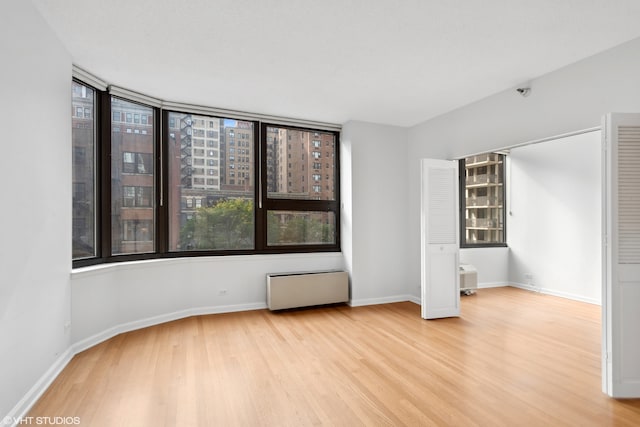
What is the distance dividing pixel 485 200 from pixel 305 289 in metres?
4.12

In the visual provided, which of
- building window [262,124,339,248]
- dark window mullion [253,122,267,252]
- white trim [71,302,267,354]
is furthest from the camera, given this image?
building window [262,124,339,248]

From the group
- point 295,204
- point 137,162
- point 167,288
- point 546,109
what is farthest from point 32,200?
point 546,109

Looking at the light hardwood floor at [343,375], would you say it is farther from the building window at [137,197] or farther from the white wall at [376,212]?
the building window at [137,197]

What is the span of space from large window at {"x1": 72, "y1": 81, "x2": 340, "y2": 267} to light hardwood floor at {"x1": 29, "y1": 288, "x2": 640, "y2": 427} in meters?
1.05

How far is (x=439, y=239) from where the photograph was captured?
438cm

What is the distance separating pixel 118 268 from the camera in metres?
3.63

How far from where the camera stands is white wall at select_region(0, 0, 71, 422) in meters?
2.02

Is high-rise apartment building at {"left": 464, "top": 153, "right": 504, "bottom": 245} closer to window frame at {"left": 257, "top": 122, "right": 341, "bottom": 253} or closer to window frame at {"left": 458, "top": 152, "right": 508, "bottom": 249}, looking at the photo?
window frame at {"left": 458, "top": 152, "right": 508, "bottom": 249}

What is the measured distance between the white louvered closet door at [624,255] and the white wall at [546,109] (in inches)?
22.9

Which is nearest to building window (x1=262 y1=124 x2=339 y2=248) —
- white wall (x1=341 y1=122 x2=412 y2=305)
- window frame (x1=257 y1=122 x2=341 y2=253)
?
window frame (x1=257 y1=122 x2=341 y2=253)

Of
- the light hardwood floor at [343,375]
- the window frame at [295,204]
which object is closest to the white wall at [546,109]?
the window frame at [295,204]

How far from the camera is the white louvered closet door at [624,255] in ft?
7.79

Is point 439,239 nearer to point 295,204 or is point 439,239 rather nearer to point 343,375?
point 295,204

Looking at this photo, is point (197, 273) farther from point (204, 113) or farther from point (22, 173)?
point (22, 173)
